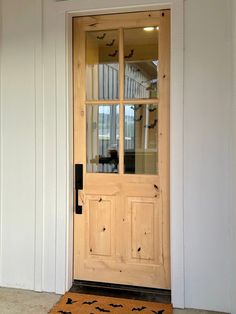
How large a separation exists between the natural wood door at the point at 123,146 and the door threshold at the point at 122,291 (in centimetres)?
5

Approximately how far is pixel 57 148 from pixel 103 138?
1.25ft

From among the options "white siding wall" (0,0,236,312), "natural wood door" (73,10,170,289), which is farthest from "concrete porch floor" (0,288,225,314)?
"natural wood door" (73,10,170,289)

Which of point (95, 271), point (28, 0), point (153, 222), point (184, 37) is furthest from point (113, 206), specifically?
point (28, 0)

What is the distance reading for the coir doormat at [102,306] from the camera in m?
2.41

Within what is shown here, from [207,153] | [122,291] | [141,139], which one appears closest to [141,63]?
[141,139]

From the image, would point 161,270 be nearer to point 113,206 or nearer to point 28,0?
point 113,206

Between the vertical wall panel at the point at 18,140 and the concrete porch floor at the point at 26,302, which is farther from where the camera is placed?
the vertical wall panel at the point at 18,140

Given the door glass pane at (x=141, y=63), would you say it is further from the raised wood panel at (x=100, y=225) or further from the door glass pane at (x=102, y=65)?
the raised wood panel at (x=100, y=225)

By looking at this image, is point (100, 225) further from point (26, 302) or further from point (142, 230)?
point (26, 302)

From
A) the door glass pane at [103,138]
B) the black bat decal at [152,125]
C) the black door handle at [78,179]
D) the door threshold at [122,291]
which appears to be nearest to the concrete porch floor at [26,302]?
the door threshold at [122,291]

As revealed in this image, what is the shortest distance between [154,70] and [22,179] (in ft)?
4.48

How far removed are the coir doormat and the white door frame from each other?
0.42 ft

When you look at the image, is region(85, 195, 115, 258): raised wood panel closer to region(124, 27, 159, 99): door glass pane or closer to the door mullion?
the door mullion

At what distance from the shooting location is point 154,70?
266cm
